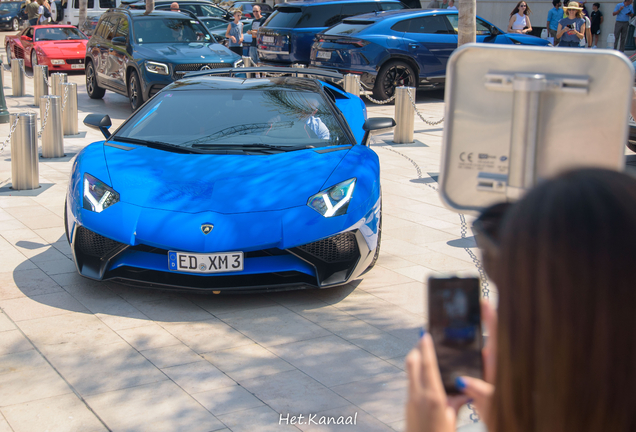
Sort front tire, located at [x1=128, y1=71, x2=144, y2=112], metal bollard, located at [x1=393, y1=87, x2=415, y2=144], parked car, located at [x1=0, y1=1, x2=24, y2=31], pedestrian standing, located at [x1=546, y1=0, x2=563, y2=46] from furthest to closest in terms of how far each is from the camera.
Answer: parked car, located at [x1=0, y1=1, x2=24, y2=31]
pedestrian standing, located at [x1=546, y1=0, x2=563, y2=46]
front tire, located at [x1=128, y1=71, x2=144, y2=112]
metal bollard, located at [x1=393, y1=87, x2=415, y2=144]

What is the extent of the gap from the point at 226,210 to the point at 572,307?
3.70 m

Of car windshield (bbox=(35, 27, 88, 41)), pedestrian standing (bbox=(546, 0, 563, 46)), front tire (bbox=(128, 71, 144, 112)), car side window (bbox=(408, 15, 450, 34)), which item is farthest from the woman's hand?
car windshield (bbox=(35, 27, 88, 41))

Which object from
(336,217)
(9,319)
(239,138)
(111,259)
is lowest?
(9,319)

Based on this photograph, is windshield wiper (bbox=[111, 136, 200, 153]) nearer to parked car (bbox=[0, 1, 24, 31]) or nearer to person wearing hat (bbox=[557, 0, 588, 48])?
person wearing hat (bbox=[557, 0, 588, 48])

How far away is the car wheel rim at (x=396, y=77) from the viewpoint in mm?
14438

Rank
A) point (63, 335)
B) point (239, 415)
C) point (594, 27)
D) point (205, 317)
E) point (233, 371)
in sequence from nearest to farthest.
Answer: point (239, 415) → point (233, 371) → point (63, 335) → point (205, 317) → point (594, 27)

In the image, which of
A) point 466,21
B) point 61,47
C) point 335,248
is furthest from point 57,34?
point 335,248

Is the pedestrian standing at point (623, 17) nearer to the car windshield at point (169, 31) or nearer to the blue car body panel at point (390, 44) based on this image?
the blue car body panel at point (390, 44)

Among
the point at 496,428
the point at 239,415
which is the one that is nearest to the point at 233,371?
the point at 239,415

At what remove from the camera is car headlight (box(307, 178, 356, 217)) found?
4.63 m

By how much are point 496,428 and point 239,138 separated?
181 inches

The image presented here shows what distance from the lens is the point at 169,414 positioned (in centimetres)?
329

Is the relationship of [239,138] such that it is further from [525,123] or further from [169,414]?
[525,123]

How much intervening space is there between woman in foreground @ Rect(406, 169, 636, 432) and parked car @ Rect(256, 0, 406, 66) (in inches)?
608
